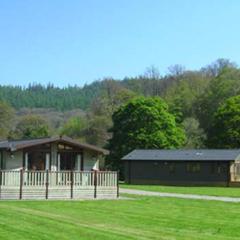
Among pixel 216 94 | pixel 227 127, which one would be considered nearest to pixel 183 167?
pixel 227 127

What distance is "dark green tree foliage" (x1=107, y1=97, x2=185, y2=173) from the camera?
3022 inches

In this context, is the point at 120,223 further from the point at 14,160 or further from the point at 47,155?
the point at 14,160

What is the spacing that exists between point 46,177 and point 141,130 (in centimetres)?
4492

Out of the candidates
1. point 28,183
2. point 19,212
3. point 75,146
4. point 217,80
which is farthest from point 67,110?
point 19,212

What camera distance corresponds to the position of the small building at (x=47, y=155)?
42406 mm

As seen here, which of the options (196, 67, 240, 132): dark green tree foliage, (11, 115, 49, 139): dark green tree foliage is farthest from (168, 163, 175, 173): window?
(11, 115, 49, 139): dark green tree foliage

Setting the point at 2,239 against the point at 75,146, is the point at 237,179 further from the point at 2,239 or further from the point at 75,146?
the point at 2,239

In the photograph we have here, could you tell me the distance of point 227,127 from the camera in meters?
78.0

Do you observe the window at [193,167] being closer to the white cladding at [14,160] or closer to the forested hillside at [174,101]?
the forested hillside at [174,101]

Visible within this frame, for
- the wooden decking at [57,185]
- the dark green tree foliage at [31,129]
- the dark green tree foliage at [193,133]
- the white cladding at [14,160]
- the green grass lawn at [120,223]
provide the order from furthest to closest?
the dark green tree foliage at [31,129] < the dark green tree foliage at [193,133] < the white cladding at [14,160] < the wooden decking at [57,185] < the green grass lawn at [120,223]

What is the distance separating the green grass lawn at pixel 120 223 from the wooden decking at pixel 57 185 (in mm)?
6960

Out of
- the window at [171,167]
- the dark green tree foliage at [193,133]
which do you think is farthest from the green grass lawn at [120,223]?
the dark green tree foliage at [193,133]

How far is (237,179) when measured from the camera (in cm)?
6681

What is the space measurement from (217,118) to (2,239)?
2672 inches
